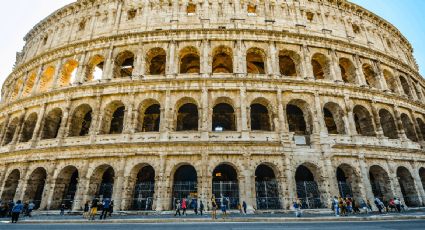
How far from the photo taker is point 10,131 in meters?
20.0

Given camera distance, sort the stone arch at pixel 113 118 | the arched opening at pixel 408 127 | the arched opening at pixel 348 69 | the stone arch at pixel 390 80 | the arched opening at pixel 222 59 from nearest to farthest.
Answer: the stone arch at pixel 113 118
the arched opening at pixel 222 59
the arched opening at pixel 408 127
the arched opening at pixel 348 69
the stone arch at pixel 390 80

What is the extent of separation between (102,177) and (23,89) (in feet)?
41.9

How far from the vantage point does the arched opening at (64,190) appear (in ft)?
50.3

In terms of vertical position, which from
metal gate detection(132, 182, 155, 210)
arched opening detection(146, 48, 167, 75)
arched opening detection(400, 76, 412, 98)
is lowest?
metal gate detection(132, 182, 155, 210)

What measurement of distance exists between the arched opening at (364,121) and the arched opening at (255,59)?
320 inches

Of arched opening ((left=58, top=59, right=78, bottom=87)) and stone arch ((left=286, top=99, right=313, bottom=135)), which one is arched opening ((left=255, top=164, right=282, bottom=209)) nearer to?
stone arch ((left=286, top=99, right=313, bottom=135))

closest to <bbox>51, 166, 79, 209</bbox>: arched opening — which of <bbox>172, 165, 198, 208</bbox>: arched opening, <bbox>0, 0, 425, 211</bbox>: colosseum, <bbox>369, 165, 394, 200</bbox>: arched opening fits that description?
<bbox>0, 0, 425, 211</bbox>: colosseum

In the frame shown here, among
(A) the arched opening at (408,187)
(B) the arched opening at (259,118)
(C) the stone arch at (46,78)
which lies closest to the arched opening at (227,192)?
(B) the arched opening at (259,118)

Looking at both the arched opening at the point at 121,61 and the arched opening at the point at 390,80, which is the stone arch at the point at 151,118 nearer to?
the arched opening at the point at 121,61

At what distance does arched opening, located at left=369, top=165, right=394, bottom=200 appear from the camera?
635 inches

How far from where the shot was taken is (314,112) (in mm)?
16516

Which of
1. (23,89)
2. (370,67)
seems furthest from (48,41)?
(370,67)

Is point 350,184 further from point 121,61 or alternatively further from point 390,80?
point 121,61

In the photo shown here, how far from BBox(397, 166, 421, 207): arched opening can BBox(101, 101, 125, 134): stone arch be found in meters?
21.5
